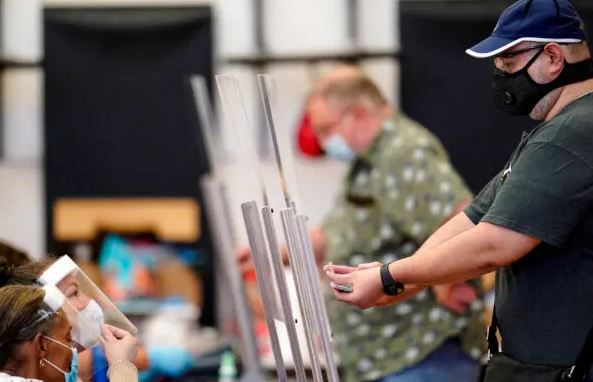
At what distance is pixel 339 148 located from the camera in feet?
17.0

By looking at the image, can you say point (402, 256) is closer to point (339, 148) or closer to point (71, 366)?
point (339, 148)

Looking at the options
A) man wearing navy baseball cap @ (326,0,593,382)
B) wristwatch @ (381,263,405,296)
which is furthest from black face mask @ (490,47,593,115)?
wristwatch @ (381,263,405,296)

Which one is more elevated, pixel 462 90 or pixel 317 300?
pixel 462 90

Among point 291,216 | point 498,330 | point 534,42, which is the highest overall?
point 534,42

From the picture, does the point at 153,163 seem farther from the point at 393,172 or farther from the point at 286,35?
the point at 393,172

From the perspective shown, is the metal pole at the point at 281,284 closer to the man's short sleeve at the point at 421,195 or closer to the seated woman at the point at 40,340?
the seated woman at the point at 40,340

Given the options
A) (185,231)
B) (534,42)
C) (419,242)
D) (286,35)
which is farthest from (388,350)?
(286,35)

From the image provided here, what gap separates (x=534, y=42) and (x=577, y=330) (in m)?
0.64

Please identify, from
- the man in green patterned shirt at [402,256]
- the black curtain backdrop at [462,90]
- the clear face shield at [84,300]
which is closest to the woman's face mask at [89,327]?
the clear face shield at [84,300]

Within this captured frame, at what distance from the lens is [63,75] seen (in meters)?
7.59

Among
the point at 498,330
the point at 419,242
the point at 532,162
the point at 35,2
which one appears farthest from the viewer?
the point at 35,2

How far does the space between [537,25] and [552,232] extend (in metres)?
0.48

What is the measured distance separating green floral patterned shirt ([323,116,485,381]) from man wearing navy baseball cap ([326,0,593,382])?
1390mm

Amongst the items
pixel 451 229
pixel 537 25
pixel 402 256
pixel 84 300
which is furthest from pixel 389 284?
pixel 402 256
